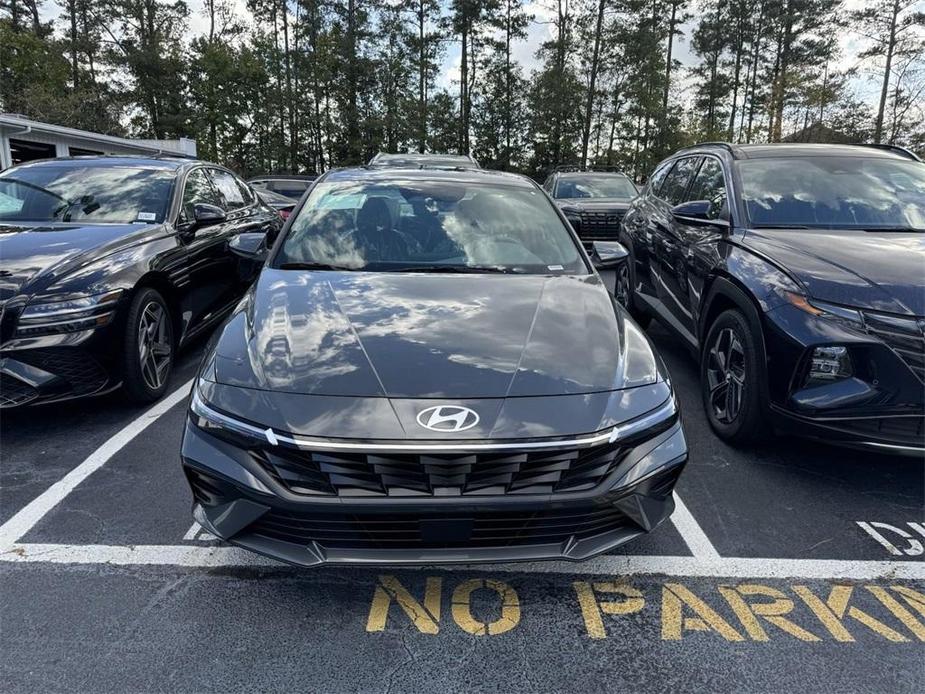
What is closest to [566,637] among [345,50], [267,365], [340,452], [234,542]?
[340,452]

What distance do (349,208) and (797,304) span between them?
2.34m

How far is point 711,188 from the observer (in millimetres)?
4246

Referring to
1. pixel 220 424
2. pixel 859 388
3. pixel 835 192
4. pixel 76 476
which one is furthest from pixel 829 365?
pixel 76 476

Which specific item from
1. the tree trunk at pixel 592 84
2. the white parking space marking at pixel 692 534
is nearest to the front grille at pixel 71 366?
the white parking space marking at pixel 692 534

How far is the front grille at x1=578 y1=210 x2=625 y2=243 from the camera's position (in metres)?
9.84

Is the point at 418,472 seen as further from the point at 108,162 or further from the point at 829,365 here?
the point at 108,162

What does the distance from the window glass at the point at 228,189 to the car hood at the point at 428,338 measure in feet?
10.1

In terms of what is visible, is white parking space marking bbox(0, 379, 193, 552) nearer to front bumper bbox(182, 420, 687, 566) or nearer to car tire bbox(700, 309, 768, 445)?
front bumper bbox(182, 420, 687, 566)

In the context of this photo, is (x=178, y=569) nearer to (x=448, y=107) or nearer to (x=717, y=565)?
(x=717, y=565)

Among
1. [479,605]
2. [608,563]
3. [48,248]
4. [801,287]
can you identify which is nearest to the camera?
[479,605]

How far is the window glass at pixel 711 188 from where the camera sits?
12.9 feet

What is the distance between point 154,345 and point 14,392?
878mm

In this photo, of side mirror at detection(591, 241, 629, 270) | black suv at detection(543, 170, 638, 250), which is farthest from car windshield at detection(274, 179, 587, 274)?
black suv at detection(543, 170, 638, 250)

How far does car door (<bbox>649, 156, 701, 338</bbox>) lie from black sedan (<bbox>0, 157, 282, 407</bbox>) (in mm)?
3353
